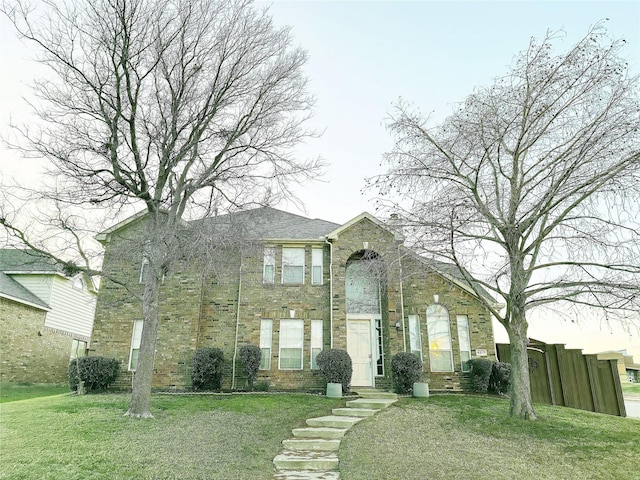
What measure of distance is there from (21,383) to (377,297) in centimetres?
1480

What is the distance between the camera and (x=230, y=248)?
11.2m

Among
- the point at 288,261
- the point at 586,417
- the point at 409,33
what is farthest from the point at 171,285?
the point at 586,417

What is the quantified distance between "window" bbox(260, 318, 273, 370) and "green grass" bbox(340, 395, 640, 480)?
5.47 m

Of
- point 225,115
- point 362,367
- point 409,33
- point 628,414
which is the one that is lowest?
point 628,414

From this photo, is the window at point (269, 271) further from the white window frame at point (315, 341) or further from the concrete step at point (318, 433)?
the concrete step at point (318, 433)

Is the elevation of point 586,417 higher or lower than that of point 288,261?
lower

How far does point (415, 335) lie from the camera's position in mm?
15156

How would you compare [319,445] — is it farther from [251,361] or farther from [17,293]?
[17,293]

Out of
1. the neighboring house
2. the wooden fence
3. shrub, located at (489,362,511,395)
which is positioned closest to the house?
shrub, located at (489,362,511,395)

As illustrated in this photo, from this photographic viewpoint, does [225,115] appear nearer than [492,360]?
Yes

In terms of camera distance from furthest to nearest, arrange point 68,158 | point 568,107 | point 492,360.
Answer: point 492,360
point 68,158
point 568,107

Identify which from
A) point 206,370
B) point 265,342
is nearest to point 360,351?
point 265,342

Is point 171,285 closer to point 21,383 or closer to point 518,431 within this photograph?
point 21,383

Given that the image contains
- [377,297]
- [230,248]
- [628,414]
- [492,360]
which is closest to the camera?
[230,248]
